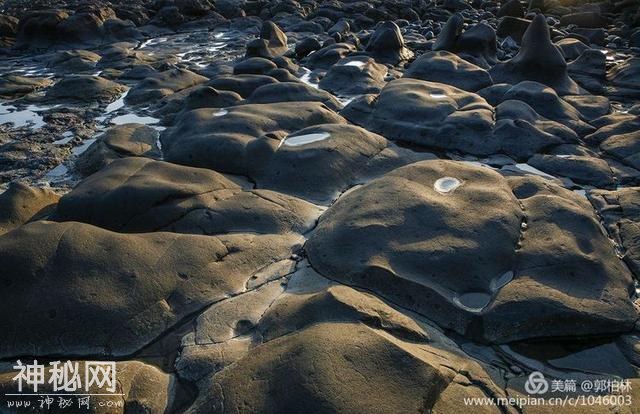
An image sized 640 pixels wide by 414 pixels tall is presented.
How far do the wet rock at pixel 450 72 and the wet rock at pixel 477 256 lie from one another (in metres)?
4.47

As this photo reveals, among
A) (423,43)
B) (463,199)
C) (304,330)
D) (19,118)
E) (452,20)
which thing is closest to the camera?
(304,330)

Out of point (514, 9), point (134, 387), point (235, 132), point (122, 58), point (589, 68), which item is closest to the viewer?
point (134, 387)

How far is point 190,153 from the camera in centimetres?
577

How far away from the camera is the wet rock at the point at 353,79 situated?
9.17m

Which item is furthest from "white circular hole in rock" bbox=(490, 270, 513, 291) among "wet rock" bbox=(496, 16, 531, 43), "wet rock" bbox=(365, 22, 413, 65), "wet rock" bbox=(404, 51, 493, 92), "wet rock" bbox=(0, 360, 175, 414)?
"wet rock" bbox=(496, 16, 531, 43)

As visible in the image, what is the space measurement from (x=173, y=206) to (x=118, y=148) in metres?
2.20

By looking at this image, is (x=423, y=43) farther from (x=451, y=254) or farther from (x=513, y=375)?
(x=513, y=375)

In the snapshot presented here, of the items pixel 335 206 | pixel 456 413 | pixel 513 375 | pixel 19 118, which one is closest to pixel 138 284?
pixel 335 206

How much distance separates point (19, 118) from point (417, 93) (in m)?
5.72

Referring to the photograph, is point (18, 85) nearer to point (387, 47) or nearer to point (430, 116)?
point (387, 47)

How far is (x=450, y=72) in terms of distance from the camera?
893 centimetres

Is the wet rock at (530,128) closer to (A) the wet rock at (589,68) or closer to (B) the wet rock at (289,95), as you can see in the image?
(B) the wet rock at (289,95)

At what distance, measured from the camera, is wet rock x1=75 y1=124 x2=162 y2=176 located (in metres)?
5.99

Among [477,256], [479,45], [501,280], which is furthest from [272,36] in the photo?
[501,280]
